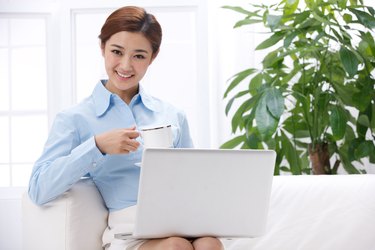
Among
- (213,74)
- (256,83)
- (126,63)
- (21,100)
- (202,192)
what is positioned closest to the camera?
(202,192)

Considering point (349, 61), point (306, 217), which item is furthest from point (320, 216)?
point (349, 61)

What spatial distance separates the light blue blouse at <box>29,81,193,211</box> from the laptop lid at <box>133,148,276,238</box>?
30 cm

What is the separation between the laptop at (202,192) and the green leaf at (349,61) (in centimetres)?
130

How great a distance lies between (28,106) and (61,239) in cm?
236

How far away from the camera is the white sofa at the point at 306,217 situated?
1.97 meters

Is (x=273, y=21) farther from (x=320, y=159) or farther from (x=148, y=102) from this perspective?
(x=148, y=102)

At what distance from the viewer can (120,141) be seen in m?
1.75

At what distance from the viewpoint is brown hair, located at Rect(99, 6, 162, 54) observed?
2.04 m

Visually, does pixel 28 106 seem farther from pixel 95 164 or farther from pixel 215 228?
pixel 215 228

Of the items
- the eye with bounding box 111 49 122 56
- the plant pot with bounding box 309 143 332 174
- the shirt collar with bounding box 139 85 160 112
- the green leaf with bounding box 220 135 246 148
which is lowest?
the plant pot with bounding box 309 143 332 174

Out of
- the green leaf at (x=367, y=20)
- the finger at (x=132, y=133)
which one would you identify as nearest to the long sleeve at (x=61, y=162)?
the finger at (x=132, y=133)

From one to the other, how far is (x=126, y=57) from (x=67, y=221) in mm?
549

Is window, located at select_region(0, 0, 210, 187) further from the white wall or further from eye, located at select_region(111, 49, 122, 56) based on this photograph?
eye, located at select_region(111, 49, 122, 56)

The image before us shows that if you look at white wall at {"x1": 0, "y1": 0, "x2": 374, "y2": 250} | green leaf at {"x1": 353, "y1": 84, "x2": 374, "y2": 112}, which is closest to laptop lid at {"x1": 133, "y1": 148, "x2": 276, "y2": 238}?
green leaf at {"x1": 353, "y1": 84, "x2": 374, "y2": 112}
